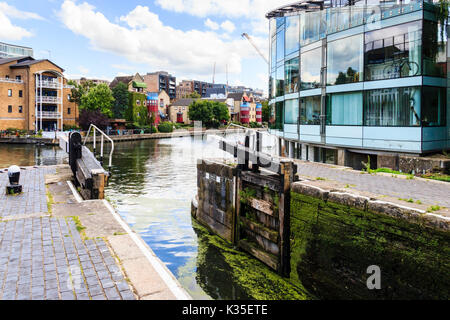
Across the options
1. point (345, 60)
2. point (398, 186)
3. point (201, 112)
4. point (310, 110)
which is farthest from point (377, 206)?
point (201, 112)

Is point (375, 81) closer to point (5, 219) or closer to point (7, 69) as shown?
point (5, 219)

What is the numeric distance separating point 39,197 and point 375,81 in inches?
619

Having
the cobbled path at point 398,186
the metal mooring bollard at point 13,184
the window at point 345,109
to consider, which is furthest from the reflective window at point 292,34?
the metal mooring bollard at point 13,184

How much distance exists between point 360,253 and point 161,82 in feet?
476

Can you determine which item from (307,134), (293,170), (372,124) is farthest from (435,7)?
(293,170)

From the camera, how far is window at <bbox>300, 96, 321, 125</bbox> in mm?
22094

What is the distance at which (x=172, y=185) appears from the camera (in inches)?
933

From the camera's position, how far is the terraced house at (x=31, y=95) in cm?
5856

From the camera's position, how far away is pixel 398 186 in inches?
399

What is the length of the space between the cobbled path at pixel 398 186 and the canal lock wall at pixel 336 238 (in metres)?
1.49

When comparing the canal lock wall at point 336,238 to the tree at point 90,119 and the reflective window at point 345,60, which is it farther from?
the tree at point 90,119

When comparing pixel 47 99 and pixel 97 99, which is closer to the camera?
pixel 47 99

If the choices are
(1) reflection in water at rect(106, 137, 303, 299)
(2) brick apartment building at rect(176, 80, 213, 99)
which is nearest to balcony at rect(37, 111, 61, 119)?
(1) reflection in water at rect(106, 137, 303, 299)

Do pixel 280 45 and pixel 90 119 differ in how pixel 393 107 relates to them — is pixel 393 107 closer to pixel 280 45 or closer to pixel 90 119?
pixel 280 45
